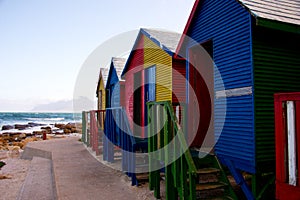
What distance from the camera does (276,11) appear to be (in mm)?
5645

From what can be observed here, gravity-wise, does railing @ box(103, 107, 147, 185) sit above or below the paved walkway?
above

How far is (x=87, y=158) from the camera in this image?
12.0 m

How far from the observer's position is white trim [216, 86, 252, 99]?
586 cm

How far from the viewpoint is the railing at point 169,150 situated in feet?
17.1

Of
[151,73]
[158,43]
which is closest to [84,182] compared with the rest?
[151,73]

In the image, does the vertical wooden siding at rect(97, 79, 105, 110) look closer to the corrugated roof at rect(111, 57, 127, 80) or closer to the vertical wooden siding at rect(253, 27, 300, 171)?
the corrugated roof at rect(111, 57, 127, 80)

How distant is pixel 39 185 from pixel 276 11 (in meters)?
8.79

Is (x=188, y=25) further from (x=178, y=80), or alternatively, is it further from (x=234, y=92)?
(x=234, y=92)

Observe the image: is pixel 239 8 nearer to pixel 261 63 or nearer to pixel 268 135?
pixel 261 63

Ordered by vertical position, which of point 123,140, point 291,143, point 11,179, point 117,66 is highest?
point 117,66

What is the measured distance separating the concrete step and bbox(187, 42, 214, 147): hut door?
4.67 metres

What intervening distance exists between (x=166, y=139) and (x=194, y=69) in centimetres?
297

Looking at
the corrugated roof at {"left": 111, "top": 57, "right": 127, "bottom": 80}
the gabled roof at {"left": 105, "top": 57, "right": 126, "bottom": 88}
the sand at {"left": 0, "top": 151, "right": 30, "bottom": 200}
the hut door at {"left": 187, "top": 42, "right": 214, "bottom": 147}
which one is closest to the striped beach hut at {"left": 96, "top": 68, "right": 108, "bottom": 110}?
the gabled roof at {"left": 105, "top": 57, "right": 126, "bottom": 88}

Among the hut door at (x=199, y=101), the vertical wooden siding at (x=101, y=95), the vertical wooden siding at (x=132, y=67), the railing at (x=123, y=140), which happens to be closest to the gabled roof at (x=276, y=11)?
the hut door at (x=199, y=101)
